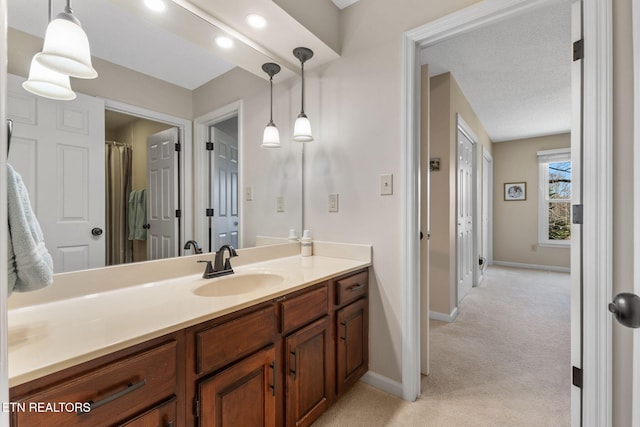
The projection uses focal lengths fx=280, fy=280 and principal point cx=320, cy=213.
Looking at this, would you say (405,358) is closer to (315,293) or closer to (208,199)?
(315,293)

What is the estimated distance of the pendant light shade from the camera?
0.93 m

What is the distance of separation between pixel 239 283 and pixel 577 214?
1640 mm

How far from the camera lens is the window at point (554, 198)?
5.20m

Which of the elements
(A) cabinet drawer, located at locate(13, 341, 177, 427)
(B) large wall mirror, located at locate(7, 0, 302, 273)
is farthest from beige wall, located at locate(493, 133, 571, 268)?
(A) cabinet drawer, located at locate(13, 341, 177, 427)

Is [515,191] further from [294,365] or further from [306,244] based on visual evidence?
[294,365]

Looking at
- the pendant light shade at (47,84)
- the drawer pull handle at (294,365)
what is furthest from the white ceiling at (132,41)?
the drawer pull handle at (294,365)

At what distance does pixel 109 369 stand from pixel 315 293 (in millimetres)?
840

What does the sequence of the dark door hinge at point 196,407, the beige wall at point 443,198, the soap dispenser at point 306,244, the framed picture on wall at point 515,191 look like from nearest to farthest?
the dark door hinge at point 196,407 < the soap dispenser at point 306,244 < the beige wall at point 443,198 < the framed picture on wall at point 515,191

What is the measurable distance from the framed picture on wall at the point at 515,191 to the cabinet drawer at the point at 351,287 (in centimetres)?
533

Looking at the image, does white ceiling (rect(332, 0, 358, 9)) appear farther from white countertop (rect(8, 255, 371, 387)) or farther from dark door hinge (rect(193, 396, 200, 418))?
dark door hinge (rect(193, 396, 200, 418))

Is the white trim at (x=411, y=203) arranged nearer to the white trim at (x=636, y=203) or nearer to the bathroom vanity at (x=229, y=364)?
the bathroom vanity at (x=229, y=364)

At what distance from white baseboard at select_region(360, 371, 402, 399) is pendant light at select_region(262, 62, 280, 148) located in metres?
1.65

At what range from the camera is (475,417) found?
4.96 feet

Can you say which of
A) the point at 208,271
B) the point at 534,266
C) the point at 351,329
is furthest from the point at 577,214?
the point at 534,266
